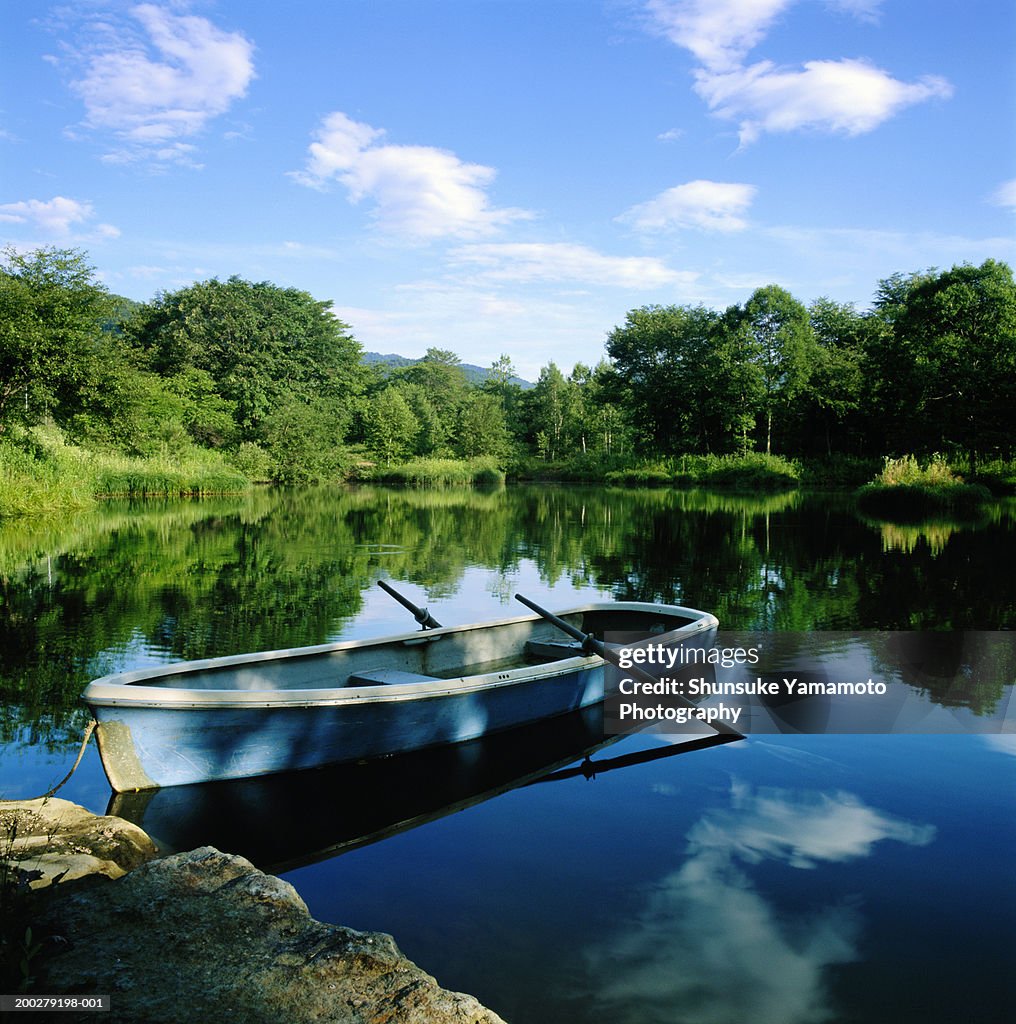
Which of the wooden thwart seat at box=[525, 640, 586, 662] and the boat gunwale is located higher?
the boat gunwale

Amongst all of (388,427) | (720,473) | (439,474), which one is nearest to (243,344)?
(388,427)

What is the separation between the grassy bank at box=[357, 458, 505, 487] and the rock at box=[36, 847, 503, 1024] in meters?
48.8

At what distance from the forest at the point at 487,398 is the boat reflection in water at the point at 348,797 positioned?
Result: 20.2 metres

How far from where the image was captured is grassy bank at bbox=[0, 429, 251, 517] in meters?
22.0

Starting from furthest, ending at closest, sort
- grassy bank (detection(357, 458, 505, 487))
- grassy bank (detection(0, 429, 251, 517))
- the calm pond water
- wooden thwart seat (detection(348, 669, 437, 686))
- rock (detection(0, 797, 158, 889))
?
grassy bank (detection(357, 458, 505, 487)) < grassy bank (detection(0, 429, 251, 517)) < wooden thwart seat (detection(348, 669, 437, 686)) < rock (detection(0, 797, 158, 889)) < the calm pond water

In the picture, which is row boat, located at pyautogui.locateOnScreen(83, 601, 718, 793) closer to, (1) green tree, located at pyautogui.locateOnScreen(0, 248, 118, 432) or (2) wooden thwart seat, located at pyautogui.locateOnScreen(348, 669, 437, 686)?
(2) wooden thwart seat, located at pyautogui.locateOnScreen(348, 669, 437, 686)

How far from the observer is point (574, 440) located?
2456 inches

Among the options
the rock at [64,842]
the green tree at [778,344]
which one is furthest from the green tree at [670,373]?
the rock at [64,842]

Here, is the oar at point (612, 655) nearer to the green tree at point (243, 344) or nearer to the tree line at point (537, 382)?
the tree line at point (537, 382)

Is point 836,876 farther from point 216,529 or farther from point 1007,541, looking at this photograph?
point 216,529

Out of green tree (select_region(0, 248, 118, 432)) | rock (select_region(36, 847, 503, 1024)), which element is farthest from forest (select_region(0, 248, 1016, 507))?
rock (select_region(36, 847, 503, 1024))

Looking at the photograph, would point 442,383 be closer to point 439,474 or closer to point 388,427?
point 388,427

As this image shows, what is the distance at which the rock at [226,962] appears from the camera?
263cm

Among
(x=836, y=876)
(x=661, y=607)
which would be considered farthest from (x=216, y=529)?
(x=836, y=876)
